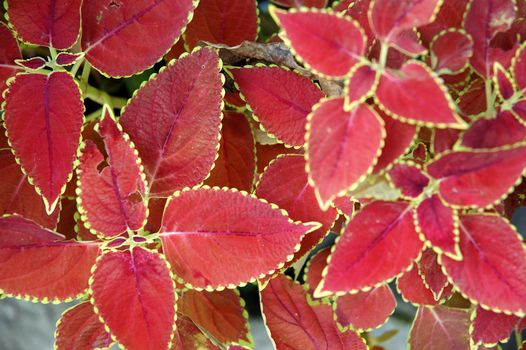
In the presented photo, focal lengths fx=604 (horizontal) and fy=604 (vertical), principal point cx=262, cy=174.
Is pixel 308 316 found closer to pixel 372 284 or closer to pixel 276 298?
pixel 276 298

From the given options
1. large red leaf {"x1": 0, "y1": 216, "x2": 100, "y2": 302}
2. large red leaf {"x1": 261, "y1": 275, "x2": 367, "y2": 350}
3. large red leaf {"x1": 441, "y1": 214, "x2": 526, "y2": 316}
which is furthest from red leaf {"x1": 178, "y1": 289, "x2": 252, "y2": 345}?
large red leaf {"x1": 441, "y1": 214, "x2": 526, "y2": 316}

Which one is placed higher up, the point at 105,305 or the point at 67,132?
the point at 67,132

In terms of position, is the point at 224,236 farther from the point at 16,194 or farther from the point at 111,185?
the point at 16,194

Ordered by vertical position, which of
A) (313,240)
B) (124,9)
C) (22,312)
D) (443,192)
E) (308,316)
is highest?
(124,9)

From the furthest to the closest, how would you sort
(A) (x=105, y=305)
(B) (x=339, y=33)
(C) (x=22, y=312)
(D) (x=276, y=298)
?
(C) (x=22, y=312), (D) (x=276, y=298), (A) (x=105, y=305), (B) (x=339, y=33)

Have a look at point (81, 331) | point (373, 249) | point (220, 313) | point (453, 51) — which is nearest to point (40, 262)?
point (81, 331)

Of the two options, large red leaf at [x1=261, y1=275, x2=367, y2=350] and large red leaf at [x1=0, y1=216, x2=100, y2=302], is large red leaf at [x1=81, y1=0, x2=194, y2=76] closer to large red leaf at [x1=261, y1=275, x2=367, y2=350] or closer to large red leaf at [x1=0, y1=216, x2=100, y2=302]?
large red leaf at [x1=0, y1=216, x2=100, y2=302]

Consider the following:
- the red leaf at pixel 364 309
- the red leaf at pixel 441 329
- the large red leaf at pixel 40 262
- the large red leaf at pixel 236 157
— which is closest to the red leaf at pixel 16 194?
the large red leaf at pixel 40 262

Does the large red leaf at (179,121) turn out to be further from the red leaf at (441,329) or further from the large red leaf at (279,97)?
the red leaf at (441,329)

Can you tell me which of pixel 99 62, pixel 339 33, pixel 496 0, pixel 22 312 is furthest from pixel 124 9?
pixel 22 312
